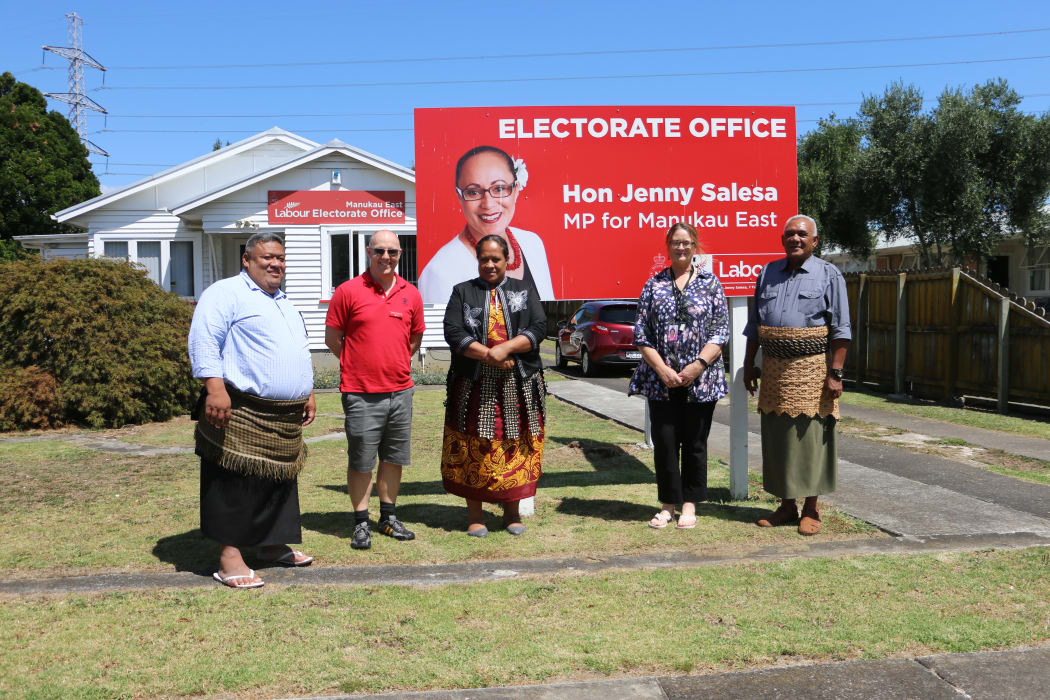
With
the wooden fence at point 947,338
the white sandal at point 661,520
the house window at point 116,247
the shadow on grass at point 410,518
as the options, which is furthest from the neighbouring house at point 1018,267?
the shadow on grass at point 410,518

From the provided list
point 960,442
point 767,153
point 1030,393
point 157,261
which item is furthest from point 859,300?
point 157,261

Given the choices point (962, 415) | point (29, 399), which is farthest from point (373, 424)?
point (962, 415)

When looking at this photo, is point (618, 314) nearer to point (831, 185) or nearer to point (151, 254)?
point (151, 254)

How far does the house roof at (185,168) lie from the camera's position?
65.6ft

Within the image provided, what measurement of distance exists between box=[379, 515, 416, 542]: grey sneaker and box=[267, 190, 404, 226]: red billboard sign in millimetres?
14697

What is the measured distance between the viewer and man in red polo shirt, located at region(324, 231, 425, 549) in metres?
5.27

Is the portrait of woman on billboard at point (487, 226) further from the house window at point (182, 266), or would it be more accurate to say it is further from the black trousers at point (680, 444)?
the house window at point (182, 266)

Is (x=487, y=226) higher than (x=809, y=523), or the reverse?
(x=487, y=226)

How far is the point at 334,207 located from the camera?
19.5m

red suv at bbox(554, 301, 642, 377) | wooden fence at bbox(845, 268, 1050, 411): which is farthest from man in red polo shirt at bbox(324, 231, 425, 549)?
red suv at bbox(554, 301, 642, 377)

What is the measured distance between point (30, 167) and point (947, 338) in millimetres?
37688

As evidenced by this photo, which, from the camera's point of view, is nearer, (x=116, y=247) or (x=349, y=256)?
(x=349, y=256)

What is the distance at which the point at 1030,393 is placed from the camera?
11500 mm

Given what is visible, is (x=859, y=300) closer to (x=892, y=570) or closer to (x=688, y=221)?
(x=688, y=221)
